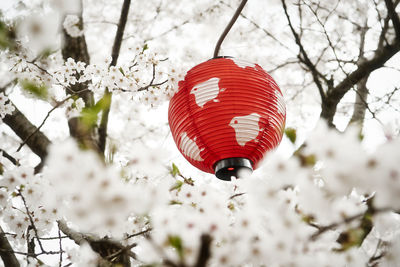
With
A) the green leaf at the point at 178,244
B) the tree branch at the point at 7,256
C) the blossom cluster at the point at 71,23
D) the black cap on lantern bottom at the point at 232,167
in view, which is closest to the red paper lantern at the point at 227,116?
the black cap on lantern bottom at the point at 232,167

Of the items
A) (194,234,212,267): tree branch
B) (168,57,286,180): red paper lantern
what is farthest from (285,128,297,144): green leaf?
(168,57,286,180): red paper lantern

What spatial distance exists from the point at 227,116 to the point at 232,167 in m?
0.23

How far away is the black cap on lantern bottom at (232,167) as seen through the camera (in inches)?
53.7

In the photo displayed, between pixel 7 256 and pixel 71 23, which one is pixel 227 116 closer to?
pixel 71 23

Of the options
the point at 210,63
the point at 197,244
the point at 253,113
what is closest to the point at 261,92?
the point at 253,113

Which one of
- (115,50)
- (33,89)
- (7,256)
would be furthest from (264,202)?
(115,50)

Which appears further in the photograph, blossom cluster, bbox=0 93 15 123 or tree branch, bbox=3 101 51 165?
tree branch, bbox=3 101 51 165

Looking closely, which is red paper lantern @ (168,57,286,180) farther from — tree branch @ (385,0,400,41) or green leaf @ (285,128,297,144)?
tree branch @ (385,0,400,41)

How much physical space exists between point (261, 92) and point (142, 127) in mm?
3781

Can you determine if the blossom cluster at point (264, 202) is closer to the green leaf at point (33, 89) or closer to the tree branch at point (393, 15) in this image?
the green leaf at point (33, 89)

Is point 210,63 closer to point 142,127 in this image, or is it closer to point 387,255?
point 387,255

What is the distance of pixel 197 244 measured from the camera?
23.0 inches

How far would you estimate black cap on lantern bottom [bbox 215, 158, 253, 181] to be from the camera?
1.36 m

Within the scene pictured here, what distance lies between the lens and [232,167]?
53.7 inches
